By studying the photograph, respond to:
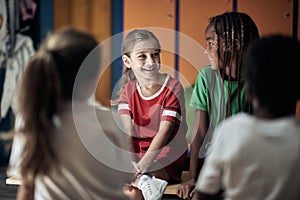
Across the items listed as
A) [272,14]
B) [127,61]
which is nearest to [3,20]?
[272,14]

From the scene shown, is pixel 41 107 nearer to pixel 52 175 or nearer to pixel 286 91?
pixel 52 175

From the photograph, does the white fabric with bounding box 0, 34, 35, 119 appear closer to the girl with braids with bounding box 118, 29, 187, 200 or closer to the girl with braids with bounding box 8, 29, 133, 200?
the girl with braids with bounding box 118, 29, 187, 200

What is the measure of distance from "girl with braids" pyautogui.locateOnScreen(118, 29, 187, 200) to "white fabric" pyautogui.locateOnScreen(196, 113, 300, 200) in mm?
1042

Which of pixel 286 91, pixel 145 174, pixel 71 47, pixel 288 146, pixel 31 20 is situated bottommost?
pixel 145 174

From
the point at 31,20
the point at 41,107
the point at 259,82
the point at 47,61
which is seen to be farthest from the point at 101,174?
the point at 31,20

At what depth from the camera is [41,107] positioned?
175 cm

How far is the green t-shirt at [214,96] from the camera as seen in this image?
8.37 ft

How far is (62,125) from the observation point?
1.77m

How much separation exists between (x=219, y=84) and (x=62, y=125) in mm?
1015

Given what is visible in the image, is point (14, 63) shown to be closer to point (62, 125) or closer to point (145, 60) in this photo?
point (145, 60)

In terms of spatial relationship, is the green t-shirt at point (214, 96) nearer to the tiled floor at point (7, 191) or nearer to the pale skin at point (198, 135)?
the pale skin at point (198, 135)

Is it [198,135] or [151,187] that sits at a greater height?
[198,135]

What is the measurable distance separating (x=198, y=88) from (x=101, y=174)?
3.17 feet

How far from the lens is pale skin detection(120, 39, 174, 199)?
8.87 feet
